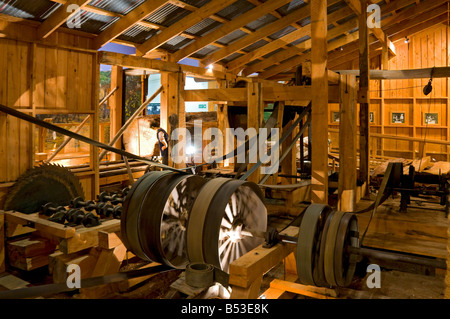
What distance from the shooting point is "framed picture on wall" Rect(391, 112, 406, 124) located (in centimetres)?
1527

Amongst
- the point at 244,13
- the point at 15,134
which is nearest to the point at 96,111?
the point at 15,134

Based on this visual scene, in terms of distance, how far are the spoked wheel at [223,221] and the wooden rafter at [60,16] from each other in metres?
3.58

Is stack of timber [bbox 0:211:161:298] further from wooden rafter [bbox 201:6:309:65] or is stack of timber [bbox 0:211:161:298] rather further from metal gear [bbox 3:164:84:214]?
wooden rafter [bbox 201:6:309:65]

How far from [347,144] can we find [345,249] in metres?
2.90

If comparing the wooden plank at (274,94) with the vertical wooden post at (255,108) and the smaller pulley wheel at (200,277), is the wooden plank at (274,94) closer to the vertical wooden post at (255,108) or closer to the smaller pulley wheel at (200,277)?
the vertical wooden post at (255,108)

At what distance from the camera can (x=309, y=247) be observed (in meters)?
2.81

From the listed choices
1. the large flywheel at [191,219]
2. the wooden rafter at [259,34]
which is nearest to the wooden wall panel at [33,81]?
the large flywheel at [191,219]

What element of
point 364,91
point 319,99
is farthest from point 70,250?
point 364,91

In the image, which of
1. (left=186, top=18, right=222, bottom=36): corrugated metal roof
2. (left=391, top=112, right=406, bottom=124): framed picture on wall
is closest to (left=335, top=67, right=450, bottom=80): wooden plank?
(left=186, top=18, right=222, bottom=36): corrugated metal roof

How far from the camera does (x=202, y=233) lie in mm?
3148

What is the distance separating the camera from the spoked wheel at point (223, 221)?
123 inches

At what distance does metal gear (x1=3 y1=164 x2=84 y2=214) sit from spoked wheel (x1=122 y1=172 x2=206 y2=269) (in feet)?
7.69

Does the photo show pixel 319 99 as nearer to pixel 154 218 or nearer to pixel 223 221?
pixel 223 221
